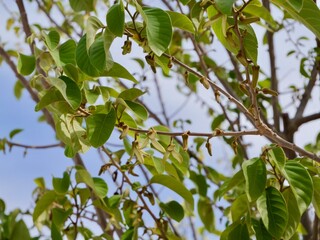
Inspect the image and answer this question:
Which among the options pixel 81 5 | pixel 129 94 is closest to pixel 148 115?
pixel 129 94

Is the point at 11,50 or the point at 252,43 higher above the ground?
the point at 11,50

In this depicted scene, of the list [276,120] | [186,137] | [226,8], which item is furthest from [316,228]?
[226,8]

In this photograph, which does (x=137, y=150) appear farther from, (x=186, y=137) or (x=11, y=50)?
(x=11, y=50)

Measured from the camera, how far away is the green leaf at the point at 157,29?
2.73ft

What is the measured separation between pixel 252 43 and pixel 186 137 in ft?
0.65

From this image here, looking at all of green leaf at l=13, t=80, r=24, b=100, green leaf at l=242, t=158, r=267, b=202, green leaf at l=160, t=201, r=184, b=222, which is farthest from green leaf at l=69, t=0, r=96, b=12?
green leaf at l=13, t=80, r=24, b=100

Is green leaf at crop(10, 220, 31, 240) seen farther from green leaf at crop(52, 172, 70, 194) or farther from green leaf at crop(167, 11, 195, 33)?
green leaf at crop(167, 11, 195, 33)

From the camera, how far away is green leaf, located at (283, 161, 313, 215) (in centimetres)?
96

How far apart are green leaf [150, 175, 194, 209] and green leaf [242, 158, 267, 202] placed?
283 millimetres

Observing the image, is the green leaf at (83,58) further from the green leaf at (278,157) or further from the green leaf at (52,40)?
the green leaf at (278,157)

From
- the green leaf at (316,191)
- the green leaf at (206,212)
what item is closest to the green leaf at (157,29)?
the green leaf at (316,191)

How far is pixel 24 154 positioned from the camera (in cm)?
183

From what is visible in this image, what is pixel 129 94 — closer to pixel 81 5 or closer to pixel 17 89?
pixel 81 5

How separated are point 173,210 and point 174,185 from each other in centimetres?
7
